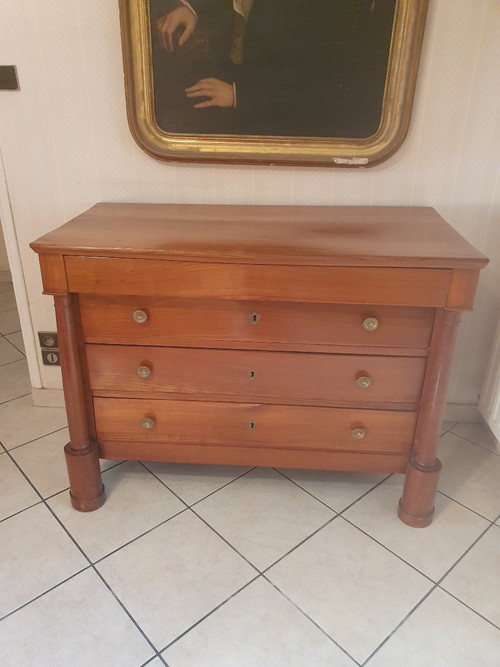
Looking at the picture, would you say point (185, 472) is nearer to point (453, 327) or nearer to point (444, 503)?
point (444, 503)

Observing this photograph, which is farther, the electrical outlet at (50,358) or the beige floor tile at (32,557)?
the electrical outlet at (50,358)

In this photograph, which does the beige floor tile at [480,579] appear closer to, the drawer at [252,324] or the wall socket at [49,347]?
the drawer at [252,324]

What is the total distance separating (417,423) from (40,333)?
55.8 inches

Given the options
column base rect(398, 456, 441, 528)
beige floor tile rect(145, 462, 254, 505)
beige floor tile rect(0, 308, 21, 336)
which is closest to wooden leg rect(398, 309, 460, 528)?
column base rect(398, 456, 441, 528)

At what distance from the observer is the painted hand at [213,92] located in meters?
1.52

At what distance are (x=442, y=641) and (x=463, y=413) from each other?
986mm

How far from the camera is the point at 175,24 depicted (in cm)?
146

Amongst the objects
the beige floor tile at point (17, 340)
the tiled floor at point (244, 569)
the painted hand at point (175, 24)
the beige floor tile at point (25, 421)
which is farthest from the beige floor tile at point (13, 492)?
the painted hand at point (175, 24)

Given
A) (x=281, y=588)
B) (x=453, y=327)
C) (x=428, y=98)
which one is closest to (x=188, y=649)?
(x=281, y=588)

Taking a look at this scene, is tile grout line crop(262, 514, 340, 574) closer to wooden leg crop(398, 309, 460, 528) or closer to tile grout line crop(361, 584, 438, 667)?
wooden leg crop(398, 309, 460, 528)

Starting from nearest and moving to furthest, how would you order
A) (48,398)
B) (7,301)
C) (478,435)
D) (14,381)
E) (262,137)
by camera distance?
(262,137), (478,435), (48,398), (14,381), (7,301)

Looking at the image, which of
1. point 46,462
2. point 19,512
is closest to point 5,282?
point 46,462

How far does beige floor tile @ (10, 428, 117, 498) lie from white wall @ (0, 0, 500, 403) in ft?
2.25

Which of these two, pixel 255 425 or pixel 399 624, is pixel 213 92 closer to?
pixel 255 425
